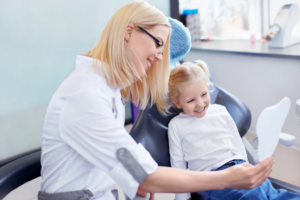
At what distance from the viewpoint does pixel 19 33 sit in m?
2.13

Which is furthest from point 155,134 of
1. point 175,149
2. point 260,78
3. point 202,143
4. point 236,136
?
point 260,78

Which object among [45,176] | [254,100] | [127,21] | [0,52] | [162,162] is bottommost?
[254,100]

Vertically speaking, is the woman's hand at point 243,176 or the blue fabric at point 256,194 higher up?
the woman's hand at point 243,176

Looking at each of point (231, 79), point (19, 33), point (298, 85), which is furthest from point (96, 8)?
point (298, 85)

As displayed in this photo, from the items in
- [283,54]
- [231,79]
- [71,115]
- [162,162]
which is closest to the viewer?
[71,115]

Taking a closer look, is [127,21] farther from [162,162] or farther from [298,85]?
[298,85]

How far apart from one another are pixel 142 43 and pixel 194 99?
1.60 feet

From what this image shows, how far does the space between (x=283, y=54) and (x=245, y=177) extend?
152cm

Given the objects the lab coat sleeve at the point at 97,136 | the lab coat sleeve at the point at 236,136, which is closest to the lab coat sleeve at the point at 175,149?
the lab coat sleeve at the point at 236,136

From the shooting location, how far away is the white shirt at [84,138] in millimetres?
716

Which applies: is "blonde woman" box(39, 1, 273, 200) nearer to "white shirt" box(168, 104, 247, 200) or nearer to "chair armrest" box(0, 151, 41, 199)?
"chair armrest" box(0, 151, 41, 199)

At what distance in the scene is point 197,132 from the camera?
127 cm

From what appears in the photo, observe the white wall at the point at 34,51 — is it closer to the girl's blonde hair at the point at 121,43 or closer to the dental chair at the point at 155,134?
the dental chair at the point at 155,134

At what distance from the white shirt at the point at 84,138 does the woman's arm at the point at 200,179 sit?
0.11 ft
